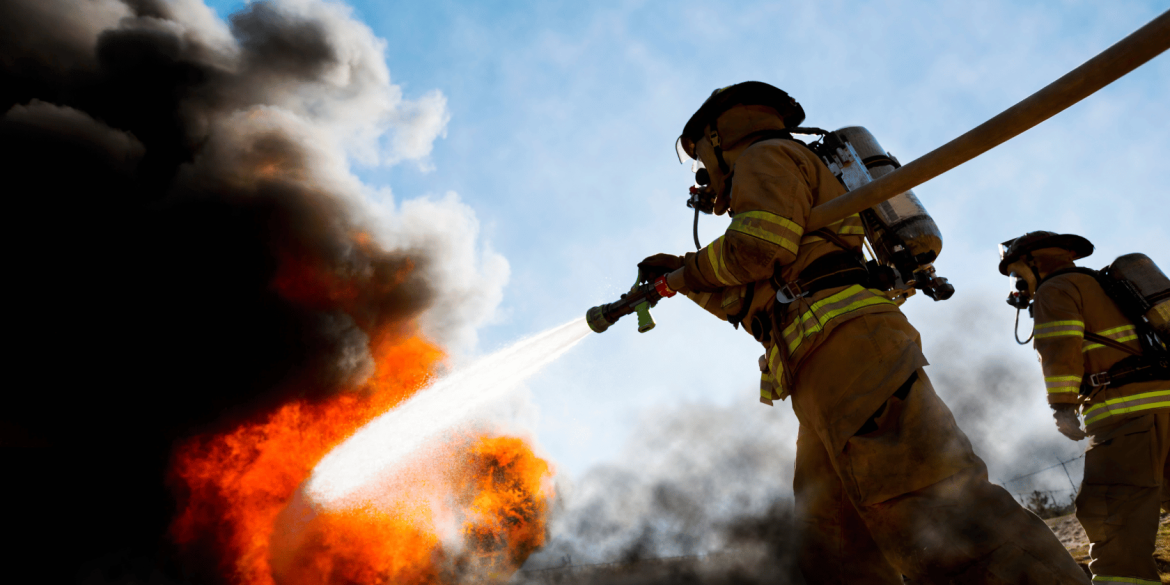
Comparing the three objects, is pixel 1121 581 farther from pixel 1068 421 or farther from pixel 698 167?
pixel 698 167

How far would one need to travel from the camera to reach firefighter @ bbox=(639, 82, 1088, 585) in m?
1.70

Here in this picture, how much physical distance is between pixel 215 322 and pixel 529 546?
10.2 m

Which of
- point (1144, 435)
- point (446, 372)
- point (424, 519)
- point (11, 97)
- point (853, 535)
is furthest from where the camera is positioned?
point (446, 372)

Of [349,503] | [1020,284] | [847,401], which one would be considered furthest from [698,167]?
[349,503]

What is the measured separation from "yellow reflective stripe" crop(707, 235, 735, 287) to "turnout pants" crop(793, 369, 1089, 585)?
0.74m

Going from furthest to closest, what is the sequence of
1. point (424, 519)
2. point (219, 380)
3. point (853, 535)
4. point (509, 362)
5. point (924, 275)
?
point (424, 519) → point (219, 380) → point (509, 362) → point (924, 275) → point (853, 535)

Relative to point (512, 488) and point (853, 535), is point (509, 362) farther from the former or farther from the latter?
point (512, 488)

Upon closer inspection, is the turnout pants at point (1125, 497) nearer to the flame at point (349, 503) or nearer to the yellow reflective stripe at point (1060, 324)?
the yellow reflective stripe at point (1060, 324)

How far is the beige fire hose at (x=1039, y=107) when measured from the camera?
1.16 m

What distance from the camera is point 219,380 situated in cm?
1177

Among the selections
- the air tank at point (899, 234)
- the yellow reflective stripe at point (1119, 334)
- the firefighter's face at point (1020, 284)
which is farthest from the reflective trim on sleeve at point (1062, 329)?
the air tank at point (899, 234)

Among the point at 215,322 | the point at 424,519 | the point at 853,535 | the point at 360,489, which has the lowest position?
the point at 853,535

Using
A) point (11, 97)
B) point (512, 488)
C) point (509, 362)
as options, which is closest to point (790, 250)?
point (509, 362)

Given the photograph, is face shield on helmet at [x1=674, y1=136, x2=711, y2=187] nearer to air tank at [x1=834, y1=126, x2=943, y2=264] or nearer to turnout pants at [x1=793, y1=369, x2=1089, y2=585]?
air tank at [x1=834, y1=126, x2=943, y2=264]
